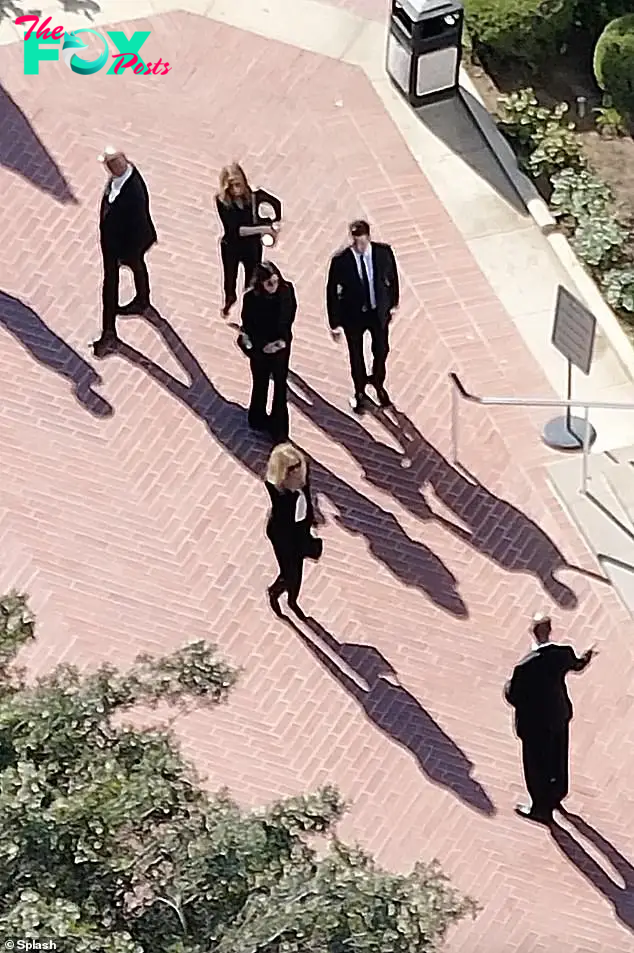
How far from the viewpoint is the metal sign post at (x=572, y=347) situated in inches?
466

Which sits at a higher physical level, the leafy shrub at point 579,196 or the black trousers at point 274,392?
the leafy shrub at point 579,196

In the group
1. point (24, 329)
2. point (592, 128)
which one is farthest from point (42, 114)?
point (592, 128)

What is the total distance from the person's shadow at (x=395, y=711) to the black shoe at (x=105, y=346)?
2.82m

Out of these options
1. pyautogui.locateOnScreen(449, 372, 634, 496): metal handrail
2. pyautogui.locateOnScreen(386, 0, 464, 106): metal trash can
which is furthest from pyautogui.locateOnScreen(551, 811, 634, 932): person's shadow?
pyautogui.locateOnScreen(386, 0, 464, 106): metal trash can

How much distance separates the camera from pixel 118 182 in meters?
12.1

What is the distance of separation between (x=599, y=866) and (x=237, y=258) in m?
5.10

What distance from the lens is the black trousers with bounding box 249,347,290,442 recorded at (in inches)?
470

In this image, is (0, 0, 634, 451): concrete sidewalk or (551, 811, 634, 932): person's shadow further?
(0, 0, 634, 451): concrete sidewalk

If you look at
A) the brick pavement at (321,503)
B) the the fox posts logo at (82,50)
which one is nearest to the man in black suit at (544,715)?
the brick pavement at (321,503)

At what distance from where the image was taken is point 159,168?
566 inches

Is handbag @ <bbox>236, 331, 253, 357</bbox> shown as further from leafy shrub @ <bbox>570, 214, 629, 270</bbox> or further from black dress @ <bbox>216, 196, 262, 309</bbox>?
leafy shrub @ <bbox>570, 214, 629, 270</bbox>

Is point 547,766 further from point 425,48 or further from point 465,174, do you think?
point 425,48

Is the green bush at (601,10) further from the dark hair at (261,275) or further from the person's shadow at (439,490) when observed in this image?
the dark hair at (261,275)

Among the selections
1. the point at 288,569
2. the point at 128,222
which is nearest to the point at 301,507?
the point at 288,569
